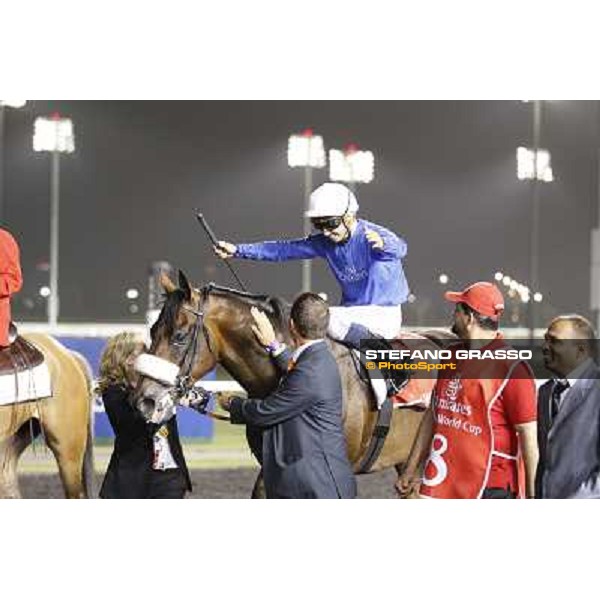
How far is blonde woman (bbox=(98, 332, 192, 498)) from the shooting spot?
5.13m

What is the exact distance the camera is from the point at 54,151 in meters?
5.31

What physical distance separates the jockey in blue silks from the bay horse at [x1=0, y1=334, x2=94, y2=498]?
1.19m

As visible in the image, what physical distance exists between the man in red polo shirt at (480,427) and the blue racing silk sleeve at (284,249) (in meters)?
0.68

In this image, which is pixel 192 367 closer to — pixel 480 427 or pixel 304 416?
pixel 304 416

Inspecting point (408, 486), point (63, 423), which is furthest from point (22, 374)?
point (408, 486)

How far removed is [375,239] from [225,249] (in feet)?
2.15

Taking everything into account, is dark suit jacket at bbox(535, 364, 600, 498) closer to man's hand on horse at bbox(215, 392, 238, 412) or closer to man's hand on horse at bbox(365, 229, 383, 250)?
man's hand on horse at bbox(365, 229, 383, 250)

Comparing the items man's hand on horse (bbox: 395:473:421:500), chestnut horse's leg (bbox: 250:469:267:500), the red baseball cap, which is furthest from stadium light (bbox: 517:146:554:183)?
chestnut horse's leg (bbox: 250:469:267:500)

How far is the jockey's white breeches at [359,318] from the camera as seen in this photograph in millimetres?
5156

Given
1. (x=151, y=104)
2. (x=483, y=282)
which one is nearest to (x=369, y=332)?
(x=483, y=282)

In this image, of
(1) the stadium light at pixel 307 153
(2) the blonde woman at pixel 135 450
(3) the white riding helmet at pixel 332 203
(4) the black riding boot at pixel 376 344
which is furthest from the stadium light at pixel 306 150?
(2) the blonde woman at pixel 135 450

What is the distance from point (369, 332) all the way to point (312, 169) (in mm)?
812

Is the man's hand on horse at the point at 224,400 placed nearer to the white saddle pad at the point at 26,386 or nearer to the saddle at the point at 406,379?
the saddle at the point at 406,379
